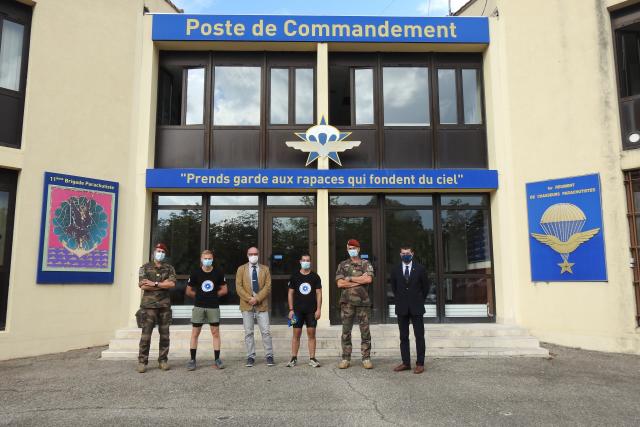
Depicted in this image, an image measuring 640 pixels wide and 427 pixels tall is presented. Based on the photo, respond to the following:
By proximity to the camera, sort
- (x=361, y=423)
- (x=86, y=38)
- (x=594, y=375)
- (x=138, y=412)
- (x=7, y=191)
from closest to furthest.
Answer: (x=361, y=423)
(x=138, y=412)
(x=594, y=375)
(x=7, y=191)
(x=86, y=38)

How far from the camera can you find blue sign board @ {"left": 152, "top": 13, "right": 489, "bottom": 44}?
1141cm

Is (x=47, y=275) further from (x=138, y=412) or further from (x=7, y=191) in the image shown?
(x=138, y=412)

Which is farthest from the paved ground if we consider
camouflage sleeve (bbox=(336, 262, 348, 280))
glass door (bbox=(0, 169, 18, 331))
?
camouflage sleeve (bbox=(336, 262, 348, 280))

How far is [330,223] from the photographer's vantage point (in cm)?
1142

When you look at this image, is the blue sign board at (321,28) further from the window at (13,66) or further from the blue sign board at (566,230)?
the blue sign board at (566,230)

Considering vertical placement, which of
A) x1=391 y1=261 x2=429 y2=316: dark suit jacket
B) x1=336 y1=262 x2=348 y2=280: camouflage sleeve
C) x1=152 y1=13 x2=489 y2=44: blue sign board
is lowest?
x1=391 y1=261 x2=429 y2=316: dark suit jacket

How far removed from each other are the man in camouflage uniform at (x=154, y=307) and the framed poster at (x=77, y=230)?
2733 mm

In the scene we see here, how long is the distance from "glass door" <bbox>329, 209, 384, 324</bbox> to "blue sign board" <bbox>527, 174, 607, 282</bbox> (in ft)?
11.0

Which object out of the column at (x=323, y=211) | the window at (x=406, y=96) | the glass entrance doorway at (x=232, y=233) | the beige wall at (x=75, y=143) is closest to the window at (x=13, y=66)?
the beige wall at (x=75, y=143)

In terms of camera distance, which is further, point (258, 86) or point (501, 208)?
point (258, 86)

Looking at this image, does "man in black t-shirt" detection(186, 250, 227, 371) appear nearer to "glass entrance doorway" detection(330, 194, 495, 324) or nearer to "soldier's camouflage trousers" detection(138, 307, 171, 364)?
"soldier's camouflage trousers" detection(138, 307, 171, 364)

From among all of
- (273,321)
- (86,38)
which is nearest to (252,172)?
(273,321)

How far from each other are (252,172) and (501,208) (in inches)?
223

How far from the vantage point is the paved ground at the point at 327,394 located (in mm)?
5457
